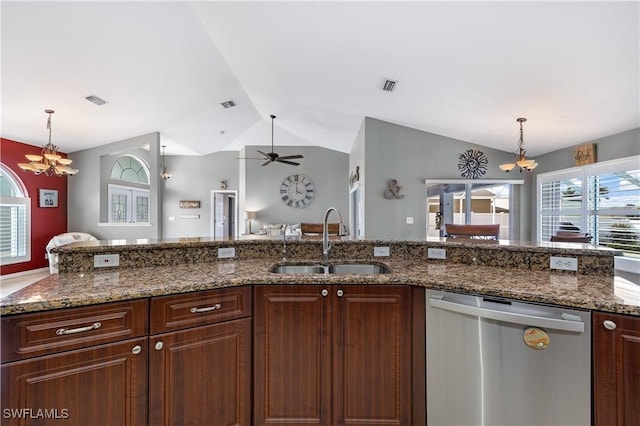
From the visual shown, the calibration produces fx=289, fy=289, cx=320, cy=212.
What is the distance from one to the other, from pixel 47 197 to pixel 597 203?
9.55m

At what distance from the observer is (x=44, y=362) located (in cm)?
111

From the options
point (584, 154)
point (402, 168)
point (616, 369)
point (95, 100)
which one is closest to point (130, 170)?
point (95, 100)

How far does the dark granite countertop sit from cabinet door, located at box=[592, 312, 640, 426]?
6 cm

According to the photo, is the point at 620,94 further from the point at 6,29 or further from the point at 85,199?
the point at 85,199

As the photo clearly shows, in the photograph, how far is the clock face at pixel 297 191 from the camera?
8.19m

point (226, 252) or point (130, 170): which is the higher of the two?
point (130, 170)

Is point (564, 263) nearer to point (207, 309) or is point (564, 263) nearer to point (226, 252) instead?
point (207, 309)

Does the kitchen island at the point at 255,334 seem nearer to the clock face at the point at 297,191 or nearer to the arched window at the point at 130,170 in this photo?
the arched window at the point at 130,170

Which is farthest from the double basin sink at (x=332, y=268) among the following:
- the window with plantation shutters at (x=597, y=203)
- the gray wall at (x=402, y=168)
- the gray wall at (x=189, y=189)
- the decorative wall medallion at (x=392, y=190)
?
the gray wall at (x=189, y=189)

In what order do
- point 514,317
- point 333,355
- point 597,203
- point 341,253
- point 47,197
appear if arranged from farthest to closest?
1. point 47,197
2. point 597,203
3. point 341,253
4. point 333,355
5. point 514,317

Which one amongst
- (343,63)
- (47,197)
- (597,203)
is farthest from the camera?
(47,197)

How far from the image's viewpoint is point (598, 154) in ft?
13.1

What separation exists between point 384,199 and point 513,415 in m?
3.87
